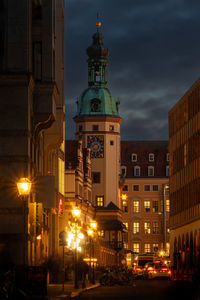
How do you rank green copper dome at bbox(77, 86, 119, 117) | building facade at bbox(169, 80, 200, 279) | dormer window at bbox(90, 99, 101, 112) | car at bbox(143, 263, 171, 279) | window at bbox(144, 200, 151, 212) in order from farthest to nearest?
window at bbox(144, 200, 151, 212), dormer window at bbox(90, 99, 101, 112), green copper dome at bbox(77, 86, 119, 117), building facade at bbox(169, 80, 200, 279), car at bbox(143, 263, 171, 279)

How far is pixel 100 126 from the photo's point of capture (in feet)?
525

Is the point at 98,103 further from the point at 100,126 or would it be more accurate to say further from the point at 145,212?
the point at 145,212

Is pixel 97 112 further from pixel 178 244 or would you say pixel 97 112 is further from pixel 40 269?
pixel 40 269

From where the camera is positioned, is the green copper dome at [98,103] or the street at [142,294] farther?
the green copper dome at [98,103]

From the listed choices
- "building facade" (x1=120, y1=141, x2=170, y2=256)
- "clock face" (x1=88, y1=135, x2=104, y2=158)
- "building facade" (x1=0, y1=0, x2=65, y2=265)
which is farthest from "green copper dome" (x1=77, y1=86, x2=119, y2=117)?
"building facade" (x1=0, y1=0, x2=65, y2=265)

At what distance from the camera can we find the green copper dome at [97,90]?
161m

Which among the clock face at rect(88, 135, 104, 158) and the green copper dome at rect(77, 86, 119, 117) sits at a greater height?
the green copper dome at rect(77, 86, 119, 117)

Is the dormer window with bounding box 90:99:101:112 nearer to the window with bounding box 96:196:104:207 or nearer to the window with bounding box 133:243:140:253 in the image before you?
the window with bounding box 96:196:104:207

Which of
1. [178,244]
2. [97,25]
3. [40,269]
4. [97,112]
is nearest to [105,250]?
[178,244]

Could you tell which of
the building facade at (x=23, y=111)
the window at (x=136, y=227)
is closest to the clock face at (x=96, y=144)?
the window at (x=136, y=227)

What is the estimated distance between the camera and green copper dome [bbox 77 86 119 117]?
16050 cm

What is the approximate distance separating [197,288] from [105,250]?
9072cm

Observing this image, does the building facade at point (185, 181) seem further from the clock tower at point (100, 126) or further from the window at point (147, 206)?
the window at point (147, 206)

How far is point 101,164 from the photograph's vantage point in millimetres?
156500
